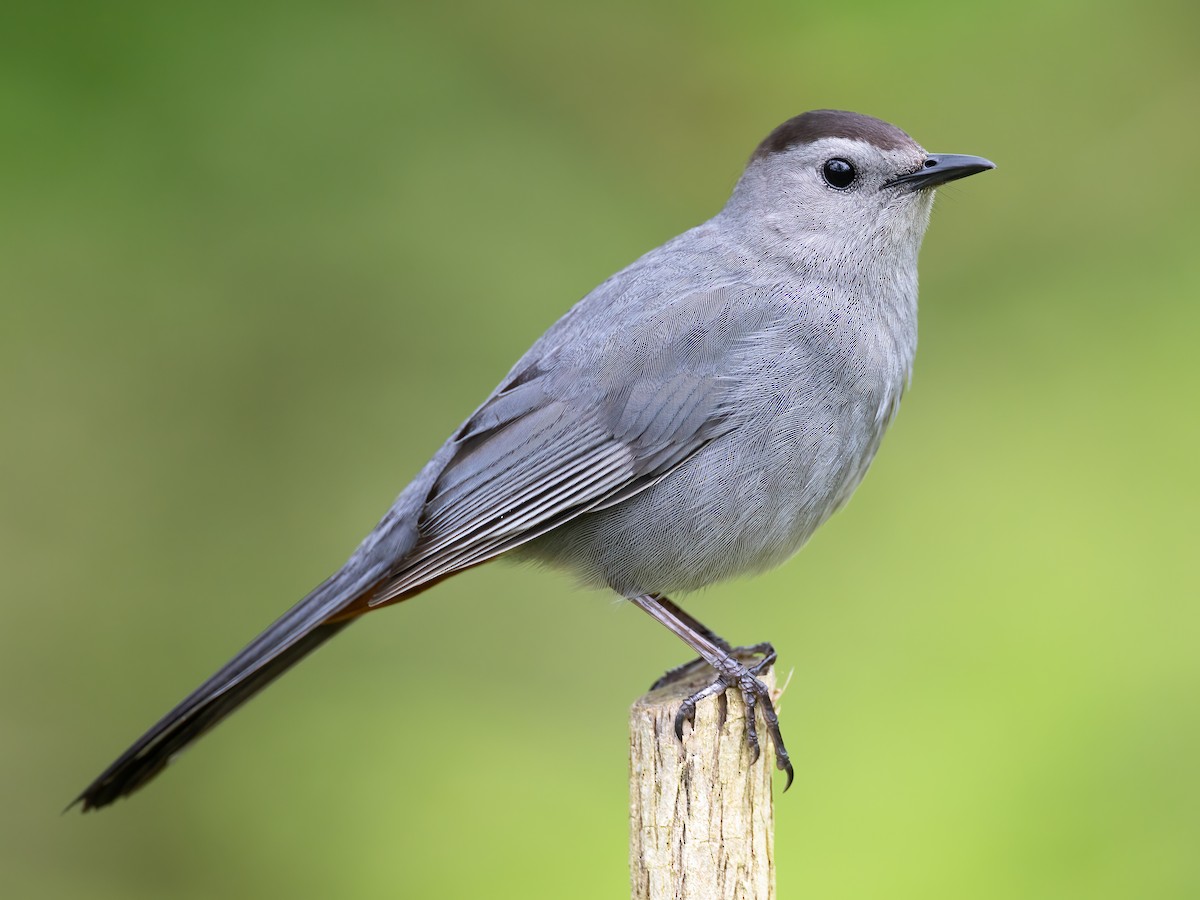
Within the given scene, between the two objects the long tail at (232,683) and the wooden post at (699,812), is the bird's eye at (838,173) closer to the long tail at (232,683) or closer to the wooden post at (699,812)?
the wooden post at (699,812)

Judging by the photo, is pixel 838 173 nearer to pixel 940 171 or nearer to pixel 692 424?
pixel 940 171

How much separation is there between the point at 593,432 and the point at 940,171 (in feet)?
3.35

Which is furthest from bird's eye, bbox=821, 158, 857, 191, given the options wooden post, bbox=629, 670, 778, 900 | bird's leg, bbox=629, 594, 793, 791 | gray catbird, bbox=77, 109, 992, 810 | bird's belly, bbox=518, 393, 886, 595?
wooden post, bbox=629, 670, 778, 900

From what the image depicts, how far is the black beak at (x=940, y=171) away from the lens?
10.5 feet

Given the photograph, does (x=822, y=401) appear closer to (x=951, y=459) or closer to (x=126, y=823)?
(x=951, y=459)

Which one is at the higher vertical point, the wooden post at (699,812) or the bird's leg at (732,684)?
the bird's leg at (732,684)

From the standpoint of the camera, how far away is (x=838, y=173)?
3326 millimetres

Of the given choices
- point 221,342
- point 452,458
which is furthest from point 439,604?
point 452,458

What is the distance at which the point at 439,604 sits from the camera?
4.73 m

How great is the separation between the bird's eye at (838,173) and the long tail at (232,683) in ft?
4.76

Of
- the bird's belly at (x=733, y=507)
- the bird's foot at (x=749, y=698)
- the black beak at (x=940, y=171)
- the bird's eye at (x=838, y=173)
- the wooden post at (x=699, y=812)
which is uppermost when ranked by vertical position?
the bird's eye at (x=838, y=173)

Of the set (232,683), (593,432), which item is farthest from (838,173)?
(232,683)

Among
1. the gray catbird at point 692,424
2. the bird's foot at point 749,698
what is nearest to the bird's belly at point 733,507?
the gray catbird at point 692,424

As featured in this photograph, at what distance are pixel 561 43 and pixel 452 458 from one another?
2156mm
